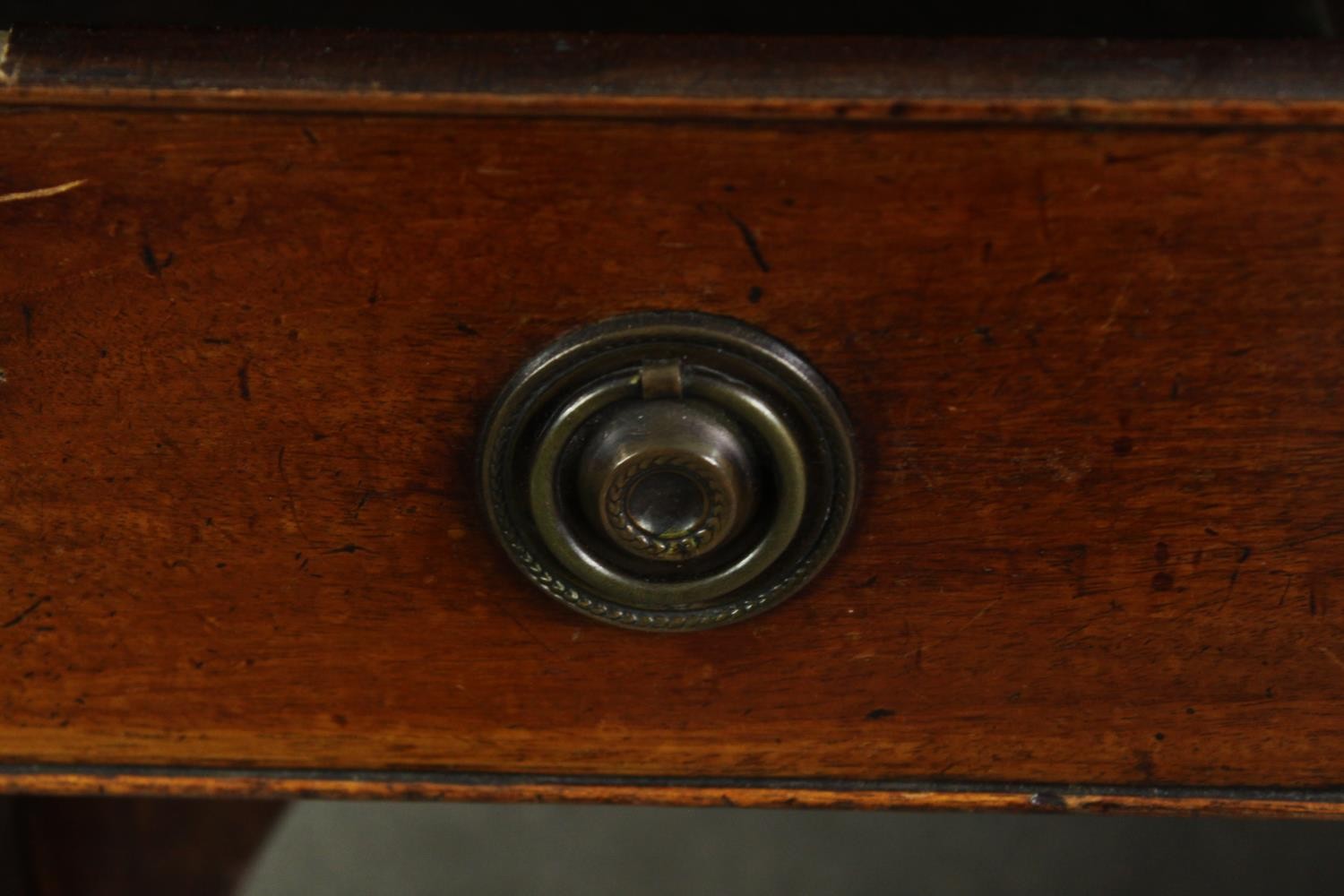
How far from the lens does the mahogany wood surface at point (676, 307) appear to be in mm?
531

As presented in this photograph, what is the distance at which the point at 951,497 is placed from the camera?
0.58 meters

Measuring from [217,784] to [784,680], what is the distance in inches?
11.0

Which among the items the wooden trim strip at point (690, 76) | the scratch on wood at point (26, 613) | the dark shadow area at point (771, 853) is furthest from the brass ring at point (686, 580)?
the dark shadow area at point (771, 853)

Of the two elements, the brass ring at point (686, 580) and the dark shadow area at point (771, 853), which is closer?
the brass ring at point (686, 580)

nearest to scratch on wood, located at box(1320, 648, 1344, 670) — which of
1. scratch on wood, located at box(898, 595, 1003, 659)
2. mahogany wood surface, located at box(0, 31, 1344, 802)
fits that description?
mahogany wood surface, located at box(0, 31, 1344, 802)

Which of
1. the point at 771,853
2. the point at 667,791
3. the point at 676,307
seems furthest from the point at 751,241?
the point at 771,853

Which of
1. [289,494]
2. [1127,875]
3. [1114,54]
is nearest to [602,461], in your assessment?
[289,494]

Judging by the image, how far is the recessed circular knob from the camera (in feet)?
1.81

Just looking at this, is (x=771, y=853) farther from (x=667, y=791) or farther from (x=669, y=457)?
(x=669, y=457)

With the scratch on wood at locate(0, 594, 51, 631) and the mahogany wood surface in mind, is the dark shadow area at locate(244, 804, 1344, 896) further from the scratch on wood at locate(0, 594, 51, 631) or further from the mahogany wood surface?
the scratch on wood at locate(0, 594, 51, 631)

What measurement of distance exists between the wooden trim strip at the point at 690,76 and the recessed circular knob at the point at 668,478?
0.12m

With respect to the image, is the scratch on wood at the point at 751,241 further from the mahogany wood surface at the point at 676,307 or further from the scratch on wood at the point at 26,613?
the scratch on wood at the point at 26,613

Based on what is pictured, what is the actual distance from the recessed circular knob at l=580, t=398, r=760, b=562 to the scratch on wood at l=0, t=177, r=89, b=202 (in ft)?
0.75

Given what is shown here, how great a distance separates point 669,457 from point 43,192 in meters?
0.27
